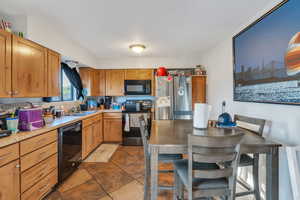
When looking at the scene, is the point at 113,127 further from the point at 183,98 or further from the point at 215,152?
the point at 215,152

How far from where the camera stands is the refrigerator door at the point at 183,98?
3.66m

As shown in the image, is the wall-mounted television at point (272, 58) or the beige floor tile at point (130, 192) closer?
the wall-mounted television at point (272, 58)

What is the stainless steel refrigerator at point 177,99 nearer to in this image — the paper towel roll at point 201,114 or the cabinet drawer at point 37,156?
the paper towel roll at point 201,114

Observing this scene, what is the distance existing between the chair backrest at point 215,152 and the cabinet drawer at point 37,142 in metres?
1.62

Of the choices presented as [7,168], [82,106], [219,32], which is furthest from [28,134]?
[219,32]

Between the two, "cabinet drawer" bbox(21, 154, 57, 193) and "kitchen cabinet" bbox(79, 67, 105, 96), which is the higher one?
"kitchen cabinet" bbox(79, 67, 105, 96)

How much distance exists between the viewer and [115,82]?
4.31m

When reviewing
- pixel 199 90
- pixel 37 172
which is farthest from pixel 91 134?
pixel 199 90

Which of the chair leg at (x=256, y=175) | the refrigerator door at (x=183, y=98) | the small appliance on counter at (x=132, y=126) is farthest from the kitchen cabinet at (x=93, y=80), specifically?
the chair leg at (x=256, y=175)

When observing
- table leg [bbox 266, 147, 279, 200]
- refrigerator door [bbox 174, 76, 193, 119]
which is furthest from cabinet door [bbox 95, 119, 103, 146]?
table leg [bbox 266, 147, 279, 200]

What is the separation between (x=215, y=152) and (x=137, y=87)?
3.30m

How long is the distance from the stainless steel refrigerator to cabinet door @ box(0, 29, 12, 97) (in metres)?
2.70

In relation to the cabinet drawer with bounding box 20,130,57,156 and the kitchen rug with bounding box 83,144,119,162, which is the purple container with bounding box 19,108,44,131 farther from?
the kitchen rug with bounding box 83,144,119,162

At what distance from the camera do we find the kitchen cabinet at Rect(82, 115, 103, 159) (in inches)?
118
